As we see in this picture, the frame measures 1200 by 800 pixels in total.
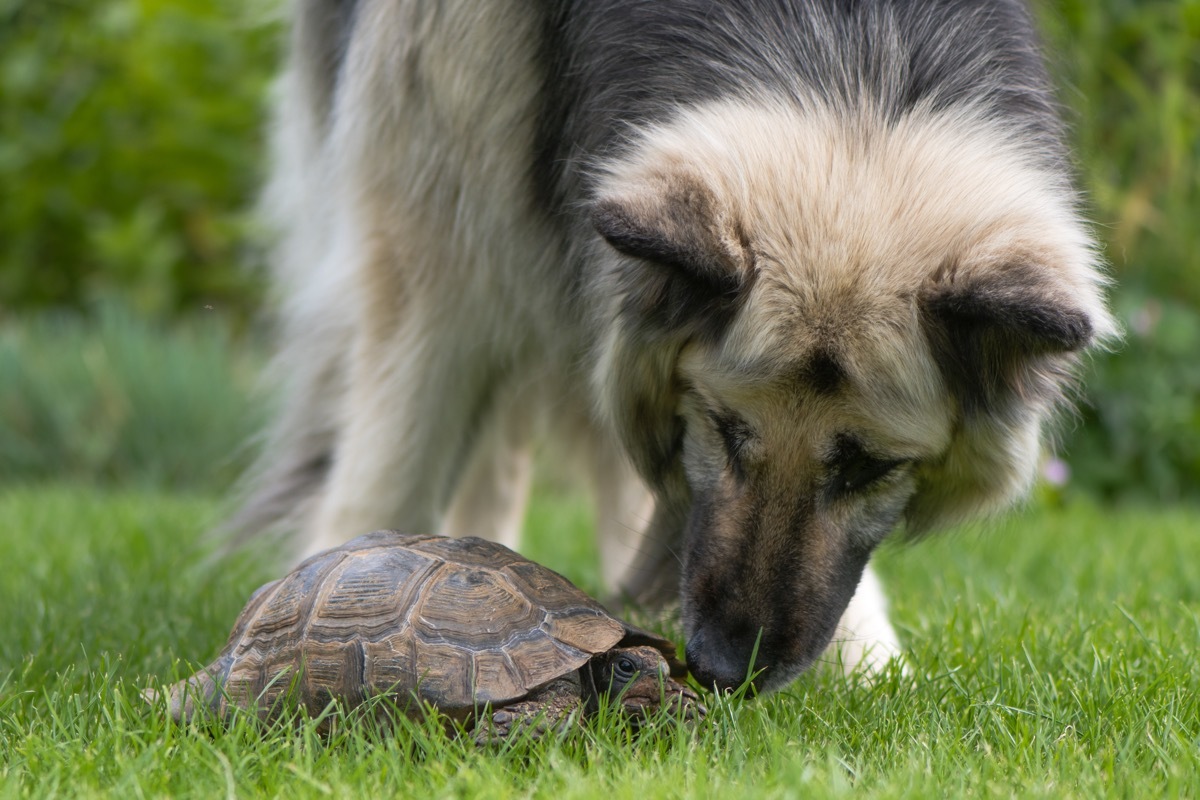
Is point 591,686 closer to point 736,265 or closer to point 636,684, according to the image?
point 636,684

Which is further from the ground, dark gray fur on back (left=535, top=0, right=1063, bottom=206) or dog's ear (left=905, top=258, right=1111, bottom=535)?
dark gray fur on back (left=535, top=0, right=1063, bottom=206)

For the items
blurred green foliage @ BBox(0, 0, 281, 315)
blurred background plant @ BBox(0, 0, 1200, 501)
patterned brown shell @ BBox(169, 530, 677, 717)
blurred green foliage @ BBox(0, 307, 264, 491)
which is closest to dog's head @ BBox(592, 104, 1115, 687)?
patterned brown shell @ BBox(169, 530, 677, 717)

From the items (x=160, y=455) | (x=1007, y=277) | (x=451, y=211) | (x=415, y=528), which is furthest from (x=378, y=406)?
(x=160, y=455)

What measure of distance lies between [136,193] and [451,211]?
5.85 meters

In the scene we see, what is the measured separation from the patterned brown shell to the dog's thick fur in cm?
34

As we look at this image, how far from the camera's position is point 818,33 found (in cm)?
284

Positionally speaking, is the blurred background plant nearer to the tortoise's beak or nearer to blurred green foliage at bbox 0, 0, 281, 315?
blurred green foliage at bbox 0, 0, 281, 315

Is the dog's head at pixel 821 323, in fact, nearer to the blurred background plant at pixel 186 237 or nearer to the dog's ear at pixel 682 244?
the dog's ear at pixel 682 244

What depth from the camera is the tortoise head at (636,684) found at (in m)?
2.69

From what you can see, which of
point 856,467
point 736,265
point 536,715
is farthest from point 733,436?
point 536,715

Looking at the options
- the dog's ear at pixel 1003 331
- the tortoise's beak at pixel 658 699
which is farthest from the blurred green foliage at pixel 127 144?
the dog's ear at pixel 1003 331

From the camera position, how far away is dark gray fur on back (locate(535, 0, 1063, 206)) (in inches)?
110

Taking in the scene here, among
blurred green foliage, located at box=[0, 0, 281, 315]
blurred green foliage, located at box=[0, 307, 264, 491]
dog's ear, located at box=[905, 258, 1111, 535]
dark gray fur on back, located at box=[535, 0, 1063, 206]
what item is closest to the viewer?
dog's ear, located at box=[905, 258, 1111, 535]

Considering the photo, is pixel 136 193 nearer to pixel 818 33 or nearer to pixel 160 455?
pixel 160 455
